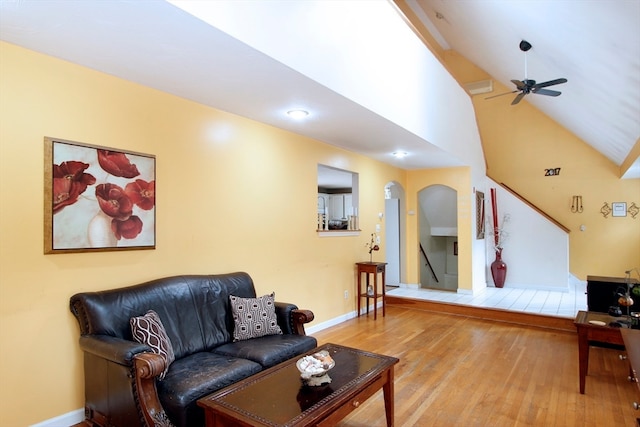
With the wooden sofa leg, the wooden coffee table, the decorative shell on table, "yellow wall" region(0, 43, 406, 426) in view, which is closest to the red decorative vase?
"yellow wall" region(0, 43, 406, 426)

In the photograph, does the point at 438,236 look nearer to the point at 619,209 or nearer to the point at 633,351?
the point at 619,209

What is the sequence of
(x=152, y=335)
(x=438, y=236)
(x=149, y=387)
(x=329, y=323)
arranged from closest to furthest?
1. (x=149, y=387)
2. (x=152, y=335)
3. (x=329, y=323)
4. (x=438, y=236)

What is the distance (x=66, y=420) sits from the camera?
2.42m

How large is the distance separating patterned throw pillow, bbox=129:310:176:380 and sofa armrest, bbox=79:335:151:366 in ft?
0.46

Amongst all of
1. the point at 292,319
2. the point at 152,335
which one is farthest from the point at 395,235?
the point at 152,335

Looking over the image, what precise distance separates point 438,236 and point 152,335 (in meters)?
7.34

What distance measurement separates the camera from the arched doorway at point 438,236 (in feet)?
25.0

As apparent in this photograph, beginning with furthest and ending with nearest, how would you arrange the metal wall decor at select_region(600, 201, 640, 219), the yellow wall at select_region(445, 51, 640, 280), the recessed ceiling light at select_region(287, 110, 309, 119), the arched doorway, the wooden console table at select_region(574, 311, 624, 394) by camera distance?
the arched doorway < the yellow wall at select_region(445, 51, 640, 280) < the metal wall decor at select_region(600, 201, 640, 219) < the recessed ceiling light at select_region(287, 110, 309, 119) < the wooden console table at select_region(574, 311, 624, 394)

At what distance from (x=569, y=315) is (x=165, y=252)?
519cm

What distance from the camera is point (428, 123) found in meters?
4.59

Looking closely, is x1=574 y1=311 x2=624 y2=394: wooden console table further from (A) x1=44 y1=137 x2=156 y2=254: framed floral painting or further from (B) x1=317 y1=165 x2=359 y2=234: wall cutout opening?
(A) x1=44 y1=137 x2=156 y2=254: framed floral painting

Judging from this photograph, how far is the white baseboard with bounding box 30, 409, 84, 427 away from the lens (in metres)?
2.33

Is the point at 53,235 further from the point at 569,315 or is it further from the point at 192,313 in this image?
the point at 569,315

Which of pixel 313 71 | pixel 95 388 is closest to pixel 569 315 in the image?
pixel 313 71
